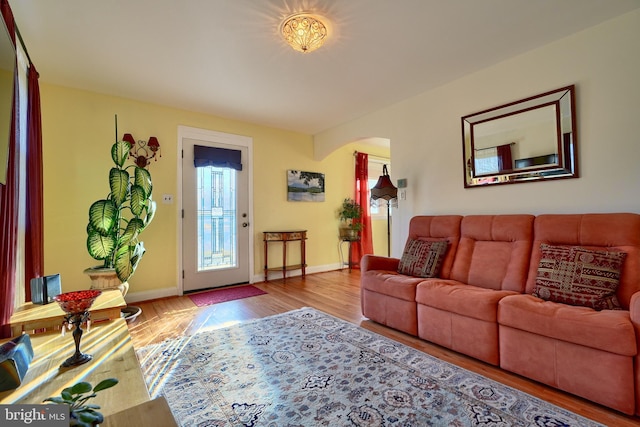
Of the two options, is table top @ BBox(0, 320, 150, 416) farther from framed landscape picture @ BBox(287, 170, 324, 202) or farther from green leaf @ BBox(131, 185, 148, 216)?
framed landscape picture @ BBox(287, 170, 324, 202)

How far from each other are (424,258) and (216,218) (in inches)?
115

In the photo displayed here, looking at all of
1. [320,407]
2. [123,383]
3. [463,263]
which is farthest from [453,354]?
[123,383]

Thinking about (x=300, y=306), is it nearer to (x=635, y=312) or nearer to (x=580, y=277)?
(x=580, y=277)

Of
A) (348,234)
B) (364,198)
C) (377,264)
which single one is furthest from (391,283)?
(364,198)

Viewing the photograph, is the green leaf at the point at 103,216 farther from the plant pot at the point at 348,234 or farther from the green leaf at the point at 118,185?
the plant pot at the point at 348,234

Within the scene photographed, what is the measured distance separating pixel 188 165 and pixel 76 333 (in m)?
3.10

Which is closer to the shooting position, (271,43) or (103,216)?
(271,43)

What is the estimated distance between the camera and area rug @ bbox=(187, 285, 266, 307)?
144 inches

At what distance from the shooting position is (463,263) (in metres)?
2.72

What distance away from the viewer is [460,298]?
2.19 m

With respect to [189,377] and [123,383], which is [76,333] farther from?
[189,377]

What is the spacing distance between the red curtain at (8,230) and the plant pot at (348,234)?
4458 millimetres

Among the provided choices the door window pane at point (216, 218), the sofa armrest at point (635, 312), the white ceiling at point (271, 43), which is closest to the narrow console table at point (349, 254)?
the door window pane at point (216, 218)

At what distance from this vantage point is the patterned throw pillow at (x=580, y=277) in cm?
183
